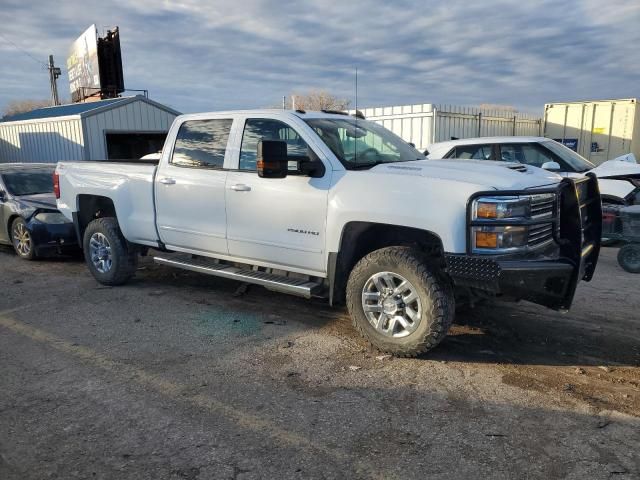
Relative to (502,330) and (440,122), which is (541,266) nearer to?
(502,330)

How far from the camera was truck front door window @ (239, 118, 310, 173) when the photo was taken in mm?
4836

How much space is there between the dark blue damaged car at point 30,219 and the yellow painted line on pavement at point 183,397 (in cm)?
328

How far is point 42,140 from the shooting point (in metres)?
20.3

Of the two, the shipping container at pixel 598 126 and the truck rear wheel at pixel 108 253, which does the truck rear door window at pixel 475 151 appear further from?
the shipping container at pixel 598 126

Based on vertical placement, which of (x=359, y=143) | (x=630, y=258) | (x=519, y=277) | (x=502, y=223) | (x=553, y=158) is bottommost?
(x=630, y=258)

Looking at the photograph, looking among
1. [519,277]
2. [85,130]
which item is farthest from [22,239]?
[85,130]

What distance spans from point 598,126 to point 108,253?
16.0m

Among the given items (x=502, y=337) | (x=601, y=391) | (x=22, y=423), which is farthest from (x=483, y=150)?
(x=22, y=423)

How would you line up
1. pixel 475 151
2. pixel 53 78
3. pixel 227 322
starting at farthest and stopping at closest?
pixel 53 78, pixel 475 151, pixel 227 322

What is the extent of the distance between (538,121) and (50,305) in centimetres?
1731

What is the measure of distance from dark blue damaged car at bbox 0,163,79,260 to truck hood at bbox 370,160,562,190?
19.5ft

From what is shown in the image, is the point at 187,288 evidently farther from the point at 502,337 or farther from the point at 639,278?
the point at 639,278

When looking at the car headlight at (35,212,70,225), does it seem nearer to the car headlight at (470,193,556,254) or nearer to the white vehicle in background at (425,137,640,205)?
the white vehicle in background at (425,137,640,205)

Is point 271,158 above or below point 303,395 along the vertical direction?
above
